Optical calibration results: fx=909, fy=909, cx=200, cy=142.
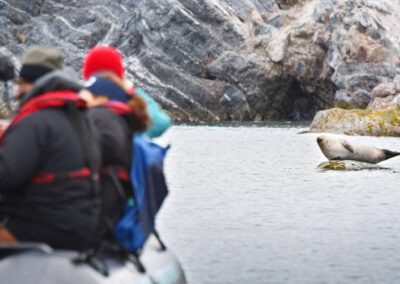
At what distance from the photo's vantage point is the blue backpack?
984 cm

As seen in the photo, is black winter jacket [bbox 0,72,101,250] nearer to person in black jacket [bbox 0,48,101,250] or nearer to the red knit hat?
person in black jacket [bbox 0,48,101,250]

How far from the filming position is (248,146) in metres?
68.9

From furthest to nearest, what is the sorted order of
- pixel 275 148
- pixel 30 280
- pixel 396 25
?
pixel 396 25, pixel 275 148, pixel 30 280

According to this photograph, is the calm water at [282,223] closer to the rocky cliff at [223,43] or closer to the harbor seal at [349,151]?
the harbor seal at [349,151]

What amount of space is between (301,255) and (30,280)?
462 inches

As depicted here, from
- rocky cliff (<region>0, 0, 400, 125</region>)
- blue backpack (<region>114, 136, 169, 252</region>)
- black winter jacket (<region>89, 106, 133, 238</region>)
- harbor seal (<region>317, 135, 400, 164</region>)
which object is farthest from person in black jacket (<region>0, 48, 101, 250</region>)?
rocky cliff (<region>0, 0, 400, 125</region>)

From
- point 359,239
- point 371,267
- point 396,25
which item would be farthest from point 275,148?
point 396,25

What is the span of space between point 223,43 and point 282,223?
4920 inches

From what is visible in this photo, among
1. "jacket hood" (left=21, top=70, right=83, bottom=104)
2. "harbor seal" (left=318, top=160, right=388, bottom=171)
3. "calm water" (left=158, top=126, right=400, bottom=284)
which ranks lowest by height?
"harbor seal" (left=318, top=160, right=388, bottom=171)

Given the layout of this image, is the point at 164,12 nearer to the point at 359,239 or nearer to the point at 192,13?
the point at 192,13

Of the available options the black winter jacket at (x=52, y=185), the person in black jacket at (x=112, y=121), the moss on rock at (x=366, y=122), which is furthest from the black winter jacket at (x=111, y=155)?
the moss on rock at (x=366, y=122)

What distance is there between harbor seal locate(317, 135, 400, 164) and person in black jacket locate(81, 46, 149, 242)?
116ft

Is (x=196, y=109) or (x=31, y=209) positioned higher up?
(x=31, y=209)

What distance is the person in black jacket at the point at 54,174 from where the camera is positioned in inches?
345
